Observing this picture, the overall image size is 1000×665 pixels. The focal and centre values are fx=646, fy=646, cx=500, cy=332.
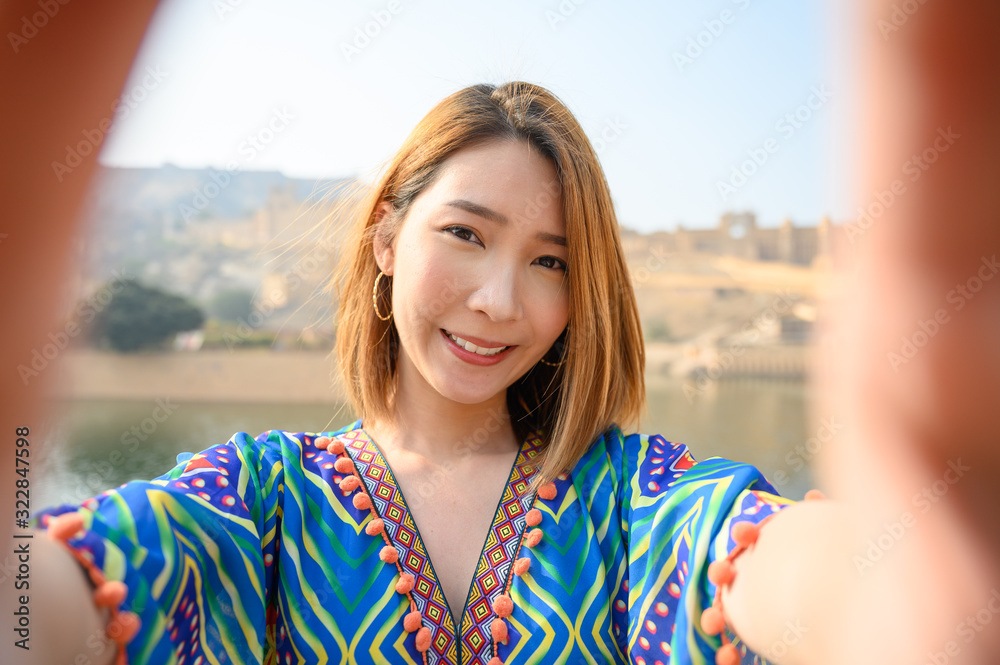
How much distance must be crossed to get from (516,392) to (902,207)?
1500 millimetres

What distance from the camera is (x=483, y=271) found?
139 centimetres

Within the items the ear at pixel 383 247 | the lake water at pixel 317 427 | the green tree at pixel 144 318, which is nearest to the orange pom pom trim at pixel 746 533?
the ear at pixel 383 247

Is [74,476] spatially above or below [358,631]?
above

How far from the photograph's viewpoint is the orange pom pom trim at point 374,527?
136 centimetres

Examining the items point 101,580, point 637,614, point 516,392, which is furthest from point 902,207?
point 516,392

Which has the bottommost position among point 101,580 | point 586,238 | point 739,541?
point 739,541

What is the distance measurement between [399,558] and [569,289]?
694mm

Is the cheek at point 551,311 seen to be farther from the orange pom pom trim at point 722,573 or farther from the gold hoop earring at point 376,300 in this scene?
the orange pom pom trim at point 722,573

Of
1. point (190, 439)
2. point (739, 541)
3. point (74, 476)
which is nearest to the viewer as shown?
point (739, 541)

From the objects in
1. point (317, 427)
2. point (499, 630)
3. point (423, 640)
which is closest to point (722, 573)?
point (499, 630)

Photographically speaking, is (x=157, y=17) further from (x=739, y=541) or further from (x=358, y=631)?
(x=358, y=631)

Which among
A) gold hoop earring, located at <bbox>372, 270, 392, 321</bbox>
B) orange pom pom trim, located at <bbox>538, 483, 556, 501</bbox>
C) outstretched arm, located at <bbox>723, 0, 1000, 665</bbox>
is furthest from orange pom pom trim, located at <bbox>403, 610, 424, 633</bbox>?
outstretched arm, located at <bbox>723, 0, 1000, 665</bbox>

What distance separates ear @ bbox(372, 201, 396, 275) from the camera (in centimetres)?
164

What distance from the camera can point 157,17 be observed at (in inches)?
16.6
